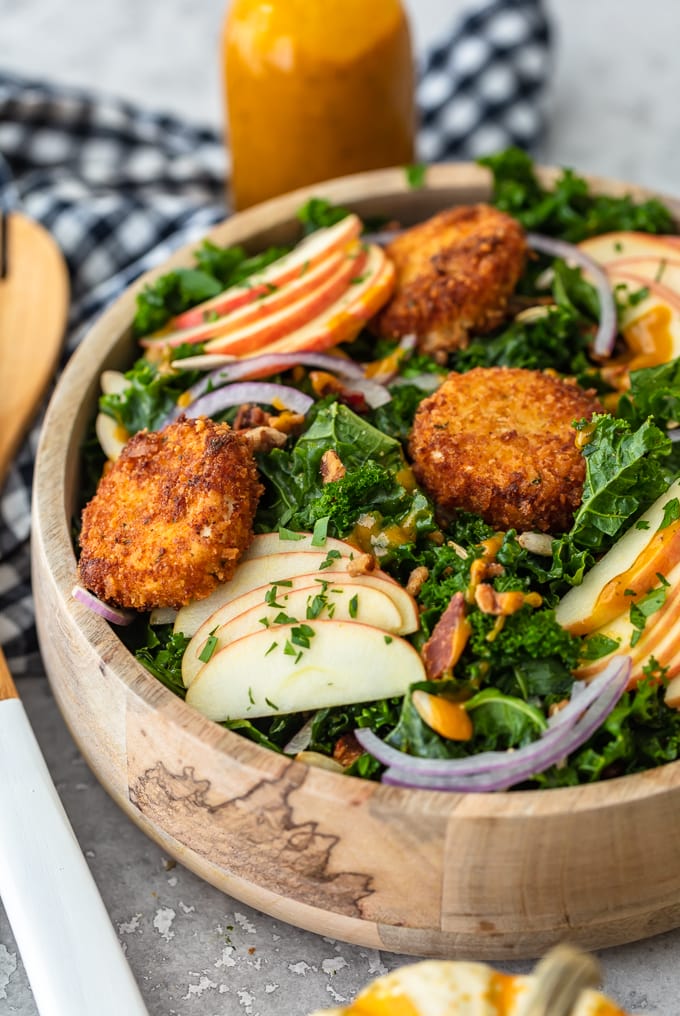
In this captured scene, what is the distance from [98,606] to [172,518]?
0.35 meters

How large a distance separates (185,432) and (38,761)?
1126 millimetres

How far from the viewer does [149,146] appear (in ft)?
21.6

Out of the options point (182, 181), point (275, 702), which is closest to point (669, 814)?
point (275, 702)

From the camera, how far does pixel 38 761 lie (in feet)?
11.9

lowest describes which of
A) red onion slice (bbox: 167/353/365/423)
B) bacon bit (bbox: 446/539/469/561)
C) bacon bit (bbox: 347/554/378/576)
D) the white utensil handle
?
the white utensil handle

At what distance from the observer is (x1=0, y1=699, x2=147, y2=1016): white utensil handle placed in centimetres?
309

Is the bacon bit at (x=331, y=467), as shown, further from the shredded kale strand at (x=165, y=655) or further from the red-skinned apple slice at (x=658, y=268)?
the red-skinned apple slice at (x=658, y=268)

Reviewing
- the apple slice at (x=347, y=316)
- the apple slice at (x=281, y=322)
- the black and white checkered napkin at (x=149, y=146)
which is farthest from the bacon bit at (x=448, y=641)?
the black and white checkered napkin at (x=149, y=146)

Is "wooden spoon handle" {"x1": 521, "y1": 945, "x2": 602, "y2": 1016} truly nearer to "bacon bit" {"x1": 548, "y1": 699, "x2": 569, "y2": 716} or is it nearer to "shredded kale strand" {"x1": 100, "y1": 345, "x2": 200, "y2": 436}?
"bacon bit" {"x1": 548, "y1": 699, "x2": 569, "y2": 716}

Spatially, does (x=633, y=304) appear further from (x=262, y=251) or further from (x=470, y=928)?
(x=470, y=928)

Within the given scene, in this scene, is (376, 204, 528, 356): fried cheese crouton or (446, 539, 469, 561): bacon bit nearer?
(446, 539, 469, 561): bacon bit

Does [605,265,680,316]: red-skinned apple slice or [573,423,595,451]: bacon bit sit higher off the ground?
[605,265,680,316]: red-skinned apple slice

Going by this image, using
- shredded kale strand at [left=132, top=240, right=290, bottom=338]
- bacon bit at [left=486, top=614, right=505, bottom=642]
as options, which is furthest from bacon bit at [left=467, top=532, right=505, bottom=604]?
shredded kale strand at [left=132, top=240, right=290, bottom=338]

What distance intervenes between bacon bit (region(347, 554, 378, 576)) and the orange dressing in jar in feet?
9.46
